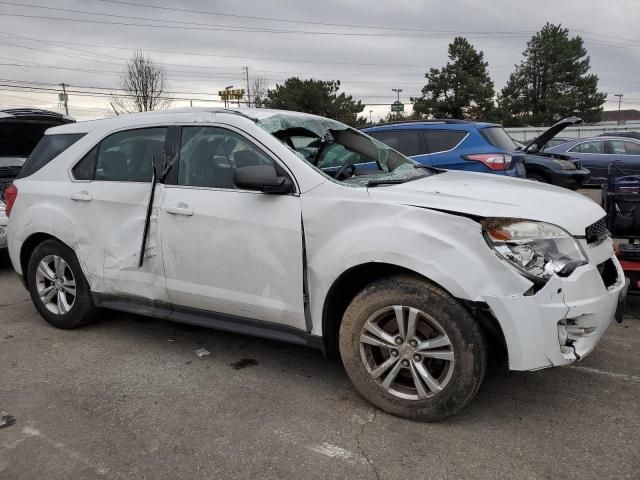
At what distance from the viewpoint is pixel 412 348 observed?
286 cm

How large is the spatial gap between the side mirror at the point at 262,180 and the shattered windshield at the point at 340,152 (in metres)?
0.27

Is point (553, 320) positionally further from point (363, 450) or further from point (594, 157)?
point (594, 157)

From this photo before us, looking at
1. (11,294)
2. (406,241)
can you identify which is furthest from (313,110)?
(406,241)

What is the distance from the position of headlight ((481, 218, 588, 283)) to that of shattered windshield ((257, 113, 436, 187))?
804mm

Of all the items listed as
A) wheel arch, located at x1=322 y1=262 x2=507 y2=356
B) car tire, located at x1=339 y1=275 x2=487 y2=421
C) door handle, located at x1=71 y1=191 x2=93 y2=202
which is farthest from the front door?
door handle, located at x1=71 y1=191 x2=93 y2=202

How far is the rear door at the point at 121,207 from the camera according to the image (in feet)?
12.4

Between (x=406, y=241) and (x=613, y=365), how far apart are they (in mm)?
1900

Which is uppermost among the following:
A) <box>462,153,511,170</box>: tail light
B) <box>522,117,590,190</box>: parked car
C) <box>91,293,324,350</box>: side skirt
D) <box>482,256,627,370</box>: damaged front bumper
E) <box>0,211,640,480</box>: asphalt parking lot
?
<box>462,153,511,170</box>: tail light

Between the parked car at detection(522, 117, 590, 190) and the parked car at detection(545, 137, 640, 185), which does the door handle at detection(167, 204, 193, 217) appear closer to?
the parked car at detection(522, 117, 590, 190)

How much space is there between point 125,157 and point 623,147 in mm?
13724

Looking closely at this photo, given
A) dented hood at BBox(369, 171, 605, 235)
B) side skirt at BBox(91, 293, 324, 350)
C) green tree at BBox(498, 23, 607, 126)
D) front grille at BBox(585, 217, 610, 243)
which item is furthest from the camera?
green tree at BBox(498, 23, 607, 126)

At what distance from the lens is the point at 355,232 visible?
2.93 metres

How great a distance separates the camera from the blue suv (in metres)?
7.29

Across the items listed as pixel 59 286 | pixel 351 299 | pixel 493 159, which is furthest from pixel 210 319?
pixel 493 159
